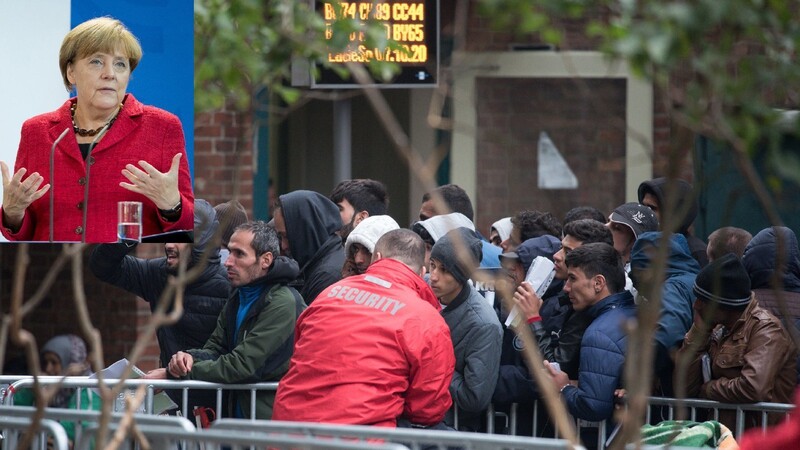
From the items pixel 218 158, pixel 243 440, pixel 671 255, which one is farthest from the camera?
pixel 218 158

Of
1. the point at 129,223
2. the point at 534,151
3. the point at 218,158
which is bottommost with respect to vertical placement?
the point at 129,223

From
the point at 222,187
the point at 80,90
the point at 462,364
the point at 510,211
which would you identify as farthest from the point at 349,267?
the point at 510,211

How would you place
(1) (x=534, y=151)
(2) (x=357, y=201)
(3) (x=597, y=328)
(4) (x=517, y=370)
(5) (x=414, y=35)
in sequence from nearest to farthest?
(3) (x=597, y=328) < (4) (x=517, y=370) < (2) (x=357, y=201) < (5) (x=414, y=35) < (1) (x=534, y=151)

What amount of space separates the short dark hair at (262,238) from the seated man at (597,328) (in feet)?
4.50

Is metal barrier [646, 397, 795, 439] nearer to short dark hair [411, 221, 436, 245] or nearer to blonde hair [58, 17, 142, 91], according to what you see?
short dark hair [411, 221, 436, 245]

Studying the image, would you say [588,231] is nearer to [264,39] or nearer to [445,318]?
[445,318]

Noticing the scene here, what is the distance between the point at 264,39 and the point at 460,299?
1.46 meters

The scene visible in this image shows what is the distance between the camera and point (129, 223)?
202 inches

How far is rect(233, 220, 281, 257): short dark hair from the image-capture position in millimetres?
6430

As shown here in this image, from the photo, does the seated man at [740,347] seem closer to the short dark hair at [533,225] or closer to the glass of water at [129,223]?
the short dark hair at [533,225]

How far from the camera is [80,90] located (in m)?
5.22

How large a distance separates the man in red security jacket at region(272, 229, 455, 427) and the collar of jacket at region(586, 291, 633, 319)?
891mm

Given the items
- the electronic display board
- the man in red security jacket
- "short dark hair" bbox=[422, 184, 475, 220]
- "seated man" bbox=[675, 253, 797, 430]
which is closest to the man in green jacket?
the man in red security jacket

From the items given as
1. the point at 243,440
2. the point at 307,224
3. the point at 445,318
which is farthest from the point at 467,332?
the point at 243,440
